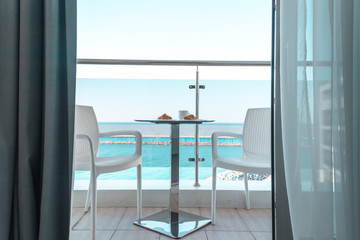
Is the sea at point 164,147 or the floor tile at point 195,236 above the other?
the sea at point 164,147

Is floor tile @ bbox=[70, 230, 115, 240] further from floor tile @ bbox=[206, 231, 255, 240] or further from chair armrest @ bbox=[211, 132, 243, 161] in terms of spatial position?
chair armrest @ bbox=[211, 132, 243, 161]

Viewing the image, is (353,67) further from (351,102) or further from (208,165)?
(208,165)

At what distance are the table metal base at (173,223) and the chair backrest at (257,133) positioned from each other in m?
0.63

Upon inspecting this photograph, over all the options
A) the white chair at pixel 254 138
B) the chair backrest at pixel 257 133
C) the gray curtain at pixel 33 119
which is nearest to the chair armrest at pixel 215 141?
the white chair at pixel 254 138

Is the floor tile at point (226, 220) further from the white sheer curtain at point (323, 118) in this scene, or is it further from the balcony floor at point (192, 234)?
the white sheer curtain at point (323, 118)

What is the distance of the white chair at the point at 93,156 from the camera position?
54.5 inches

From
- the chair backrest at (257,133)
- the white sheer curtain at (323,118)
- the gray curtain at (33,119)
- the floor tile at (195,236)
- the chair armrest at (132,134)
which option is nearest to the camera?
the white sheer curtain at (323,118)

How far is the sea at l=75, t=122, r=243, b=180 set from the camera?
6.01 ft

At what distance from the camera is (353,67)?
0.67 m

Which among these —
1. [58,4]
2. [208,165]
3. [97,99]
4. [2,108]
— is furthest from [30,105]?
[208,165]

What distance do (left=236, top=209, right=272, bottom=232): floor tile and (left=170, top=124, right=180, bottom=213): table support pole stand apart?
1.75 feet

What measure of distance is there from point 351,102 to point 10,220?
1347 mm

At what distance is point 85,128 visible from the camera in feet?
5.36

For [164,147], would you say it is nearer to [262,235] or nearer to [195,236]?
[195,236]
